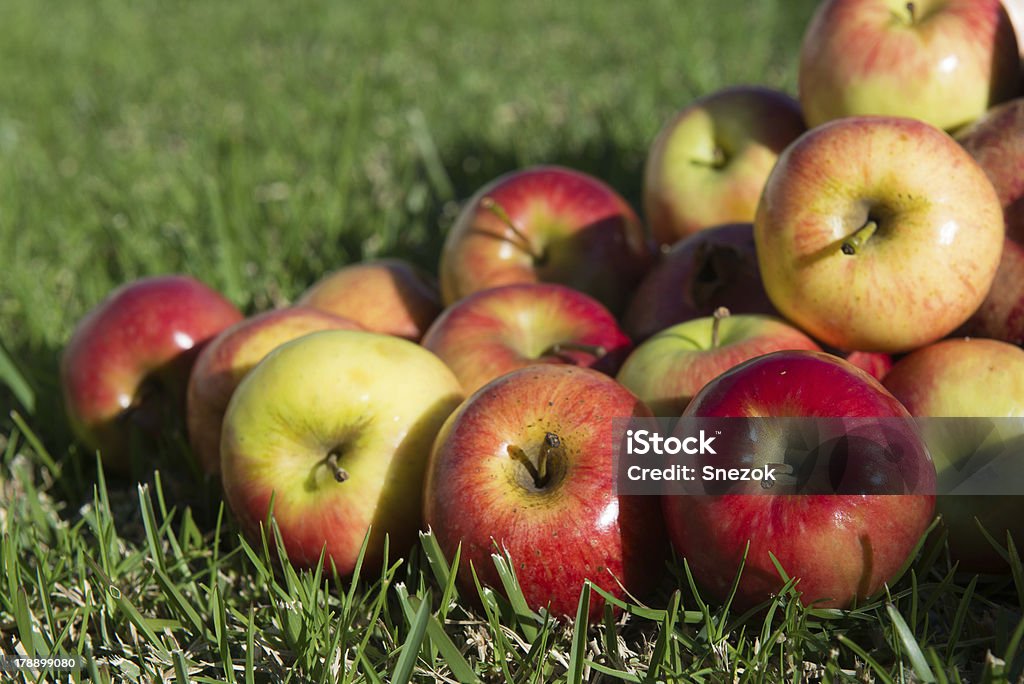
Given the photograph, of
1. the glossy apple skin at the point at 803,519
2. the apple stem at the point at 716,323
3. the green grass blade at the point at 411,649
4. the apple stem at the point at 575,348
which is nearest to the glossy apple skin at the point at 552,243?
the apple stem at the point at 575,348

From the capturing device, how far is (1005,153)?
75.1 inches

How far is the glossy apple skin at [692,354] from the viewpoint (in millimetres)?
1741

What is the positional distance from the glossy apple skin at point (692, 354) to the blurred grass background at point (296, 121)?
4.22 ft

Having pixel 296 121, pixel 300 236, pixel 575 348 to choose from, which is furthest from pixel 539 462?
pixel 296 121

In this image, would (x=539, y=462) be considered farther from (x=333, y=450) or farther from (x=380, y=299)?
(x=380, y=299)

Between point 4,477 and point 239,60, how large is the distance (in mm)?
3572

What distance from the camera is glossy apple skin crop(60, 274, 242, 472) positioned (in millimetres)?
2217

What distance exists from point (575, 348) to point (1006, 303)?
813 millimetres

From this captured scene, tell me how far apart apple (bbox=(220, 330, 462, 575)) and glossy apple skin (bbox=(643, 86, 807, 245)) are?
1013 millimetres

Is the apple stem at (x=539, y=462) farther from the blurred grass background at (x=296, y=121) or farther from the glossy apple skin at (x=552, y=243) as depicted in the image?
the blurred grass background at (x=296, y=121)

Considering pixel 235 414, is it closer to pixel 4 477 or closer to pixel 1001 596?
pixel 4 477

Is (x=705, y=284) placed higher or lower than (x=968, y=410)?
higher

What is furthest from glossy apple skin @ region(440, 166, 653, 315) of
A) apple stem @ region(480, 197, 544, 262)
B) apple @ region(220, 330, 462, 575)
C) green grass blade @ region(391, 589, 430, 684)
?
green grass blade @ region(391, 589, 430, 684)

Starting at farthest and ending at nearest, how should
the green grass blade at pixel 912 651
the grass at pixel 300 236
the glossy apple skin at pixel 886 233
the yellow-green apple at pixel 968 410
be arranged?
the glossy apple skin at pixel 886 233 < the yellow-green apple at pixel 968 410 < the grass at pixel 300 236 < the green grass blade at pixel 912 651
